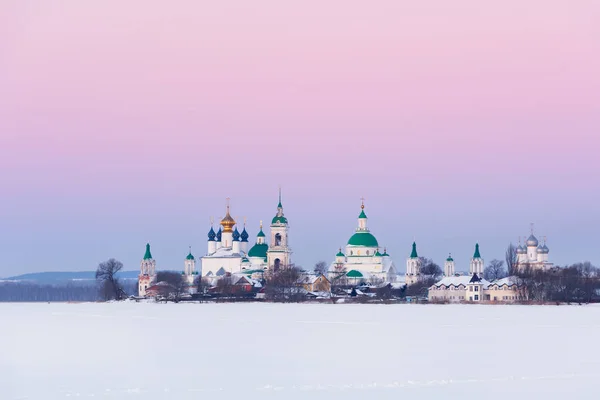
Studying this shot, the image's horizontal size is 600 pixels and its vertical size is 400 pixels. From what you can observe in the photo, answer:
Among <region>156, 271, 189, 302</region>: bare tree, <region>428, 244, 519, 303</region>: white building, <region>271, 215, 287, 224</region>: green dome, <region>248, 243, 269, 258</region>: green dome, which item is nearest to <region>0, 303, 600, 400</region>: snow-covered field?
<region>428, 244, 519, 303</region>: white building

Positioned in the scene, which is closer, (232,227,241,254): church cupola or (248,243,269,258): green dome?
(248,243,269,258): green dome

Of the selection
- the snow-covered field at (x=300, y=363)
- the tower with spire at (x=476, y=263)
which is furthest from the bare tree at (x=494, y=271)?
the snow-covered field at (x=300, y=363)

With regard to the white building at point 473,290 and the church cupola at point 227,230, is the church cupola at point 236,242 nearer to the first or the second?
the church cupola at point 227,230

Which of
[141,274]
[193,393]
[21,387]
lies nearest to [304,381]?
[193,393]

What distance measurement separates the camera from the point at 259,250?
89.2 meters

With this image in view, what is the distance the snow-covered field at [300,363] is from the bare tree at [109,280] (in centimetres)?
5483

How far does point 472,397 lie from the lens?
1497 centimetres

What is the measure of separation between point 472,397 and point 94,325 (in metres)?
21.0

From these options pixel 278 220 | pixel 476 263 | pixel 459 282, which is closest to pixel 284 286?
pixel 278 220

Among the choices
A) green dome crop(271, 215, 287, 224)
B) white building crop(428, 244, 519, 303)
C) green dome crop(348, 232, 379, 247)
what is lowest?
white building crop(428, 244, 519, 303)

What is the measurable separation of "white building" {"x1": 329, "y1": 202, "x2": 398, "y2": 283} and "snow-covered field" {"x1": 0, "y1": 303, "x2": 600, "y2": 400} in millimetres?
56040

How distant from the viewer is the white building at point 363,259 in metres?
86.8

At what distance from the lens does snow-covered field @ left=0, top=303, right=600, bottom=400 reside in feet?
51.0

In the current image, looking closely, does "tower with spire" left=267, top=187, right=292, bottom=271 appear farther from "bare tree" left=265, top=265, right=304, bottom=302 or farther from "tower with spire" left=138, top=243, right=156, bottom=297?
"tower with spire" left=138, top=243, right=156, bottom=297
